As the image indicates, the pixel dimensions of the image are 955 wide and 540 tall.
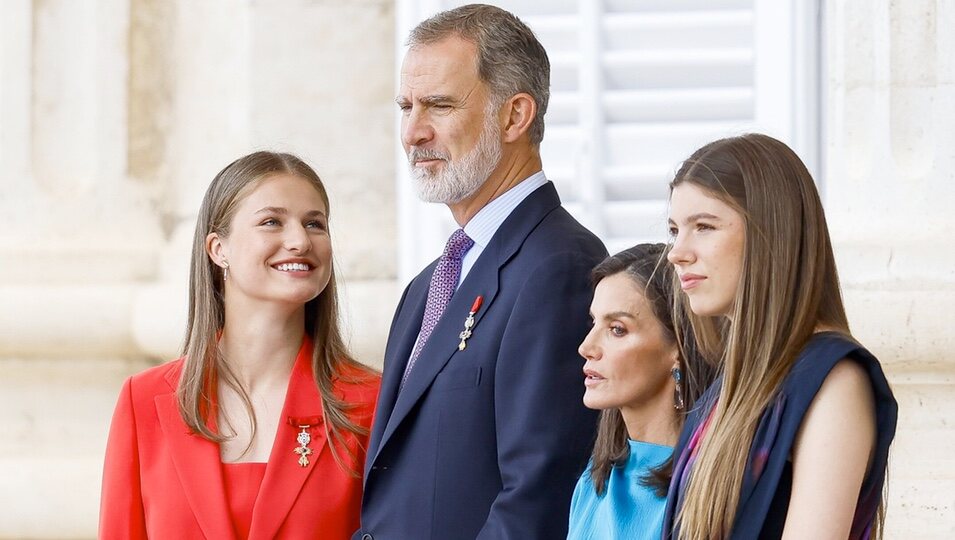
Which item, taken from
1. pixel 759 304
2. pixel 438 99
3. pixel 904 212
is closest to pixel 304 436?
pixel 438 99

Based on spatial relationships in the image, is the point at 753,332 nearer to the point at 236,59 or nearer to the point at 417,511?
the point at 417,511

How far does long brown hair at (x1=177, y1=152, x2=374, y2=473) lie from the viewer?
2910mm

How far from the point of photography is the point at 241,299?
2.98 metres

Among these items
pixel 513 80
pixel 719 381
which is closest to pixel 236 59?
pixel 513 80

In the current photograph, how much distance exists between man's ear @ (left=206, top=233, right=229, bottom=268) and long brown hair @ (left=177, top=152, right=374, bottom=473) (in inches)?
0.4

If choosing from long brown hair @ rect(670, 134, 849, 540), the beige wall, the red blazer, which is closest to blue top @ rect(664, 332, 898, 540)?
long brown hair @ rect(670, 134, 849, 540)

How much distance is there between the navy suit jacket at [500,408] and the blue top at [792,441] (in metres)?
0.51

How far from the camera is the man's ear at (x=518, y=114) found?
2.73 m

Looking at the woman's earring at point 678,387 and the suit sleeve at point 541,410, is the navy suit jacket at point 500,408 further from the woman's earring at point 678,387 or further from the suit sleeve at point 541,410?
the woman's earring at point 678,387

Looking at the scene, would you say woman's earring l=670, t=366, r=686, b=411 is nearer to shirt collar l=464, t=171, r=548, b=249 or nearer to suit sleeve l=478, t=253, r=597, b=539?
suit sleeve l=478, t=253, r=597, b=539

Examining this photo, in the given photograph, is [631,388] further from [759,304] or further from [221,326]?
[221,326]

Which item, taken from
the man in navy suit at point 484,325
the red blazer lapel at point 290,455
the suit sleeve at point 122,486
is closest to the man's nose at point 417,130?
the man in navy suit at point 484,325

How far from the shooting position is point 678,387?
2.44 metres

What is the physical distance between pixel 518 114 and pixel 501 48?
0.12 metres
